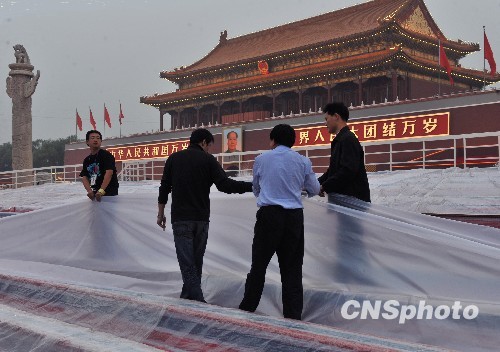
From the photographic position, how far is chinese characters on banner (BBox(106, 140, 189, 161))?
37.4m

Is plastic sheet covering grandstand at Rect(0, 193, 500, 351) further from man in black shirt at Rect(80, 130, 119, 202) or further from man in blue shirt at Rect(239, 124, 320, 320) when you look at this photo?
man in black shirt at Rect(80, 130, 119, 202)

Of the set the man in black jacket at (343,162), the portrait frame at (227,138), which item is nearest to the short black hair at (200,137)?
the man in black jacket at (343,162)

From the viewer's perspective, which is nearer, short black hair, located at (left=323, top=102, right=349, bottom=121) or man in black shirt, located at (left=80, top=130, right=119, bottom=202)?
short black hair, located at (left=323, top=102, right=349, bottom=121)

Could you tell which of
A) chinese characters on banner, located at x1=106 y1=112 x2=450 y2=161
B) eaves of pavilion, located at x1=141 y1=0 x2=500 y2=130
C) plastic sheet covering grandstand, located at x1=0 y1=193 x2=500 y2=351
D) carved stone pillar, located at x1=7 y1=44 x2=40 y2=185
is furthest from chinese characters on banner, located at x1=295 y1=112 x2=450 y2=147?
plastic sheet covering grandstand, located at x1=0 y1=193 x2=500 y2=351

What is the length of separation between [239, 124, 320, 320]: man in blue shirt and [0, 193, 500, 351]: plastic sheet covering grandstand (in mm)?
193

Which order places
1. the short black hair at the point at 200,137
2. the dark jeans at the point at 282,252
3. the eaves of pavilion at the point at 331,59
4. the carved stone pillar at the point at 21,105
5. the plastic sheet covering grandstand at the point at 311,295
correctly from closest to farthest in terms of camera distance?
the plastic sheet covering grandstand at the point at 311,295, the dark jeans at the point at 282,252, the short black hair at the point at 200,137, the carved stone pillar at the point at 21,105, the eaves of pavilion at the point at 331,59

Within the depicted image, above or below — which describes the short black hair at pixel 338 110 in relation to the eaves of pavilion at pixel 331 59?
below

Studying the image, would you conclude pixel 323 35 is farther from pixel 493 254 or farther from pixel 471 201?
pixel 493 254

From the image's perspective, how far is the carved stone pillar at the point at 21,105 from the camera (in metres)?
27.4

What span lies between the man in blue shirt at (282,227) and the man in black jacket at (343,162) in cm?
30

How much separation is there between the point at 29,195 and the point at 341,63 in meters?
17.6

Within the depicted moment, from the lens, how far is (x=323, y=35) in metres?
37.4

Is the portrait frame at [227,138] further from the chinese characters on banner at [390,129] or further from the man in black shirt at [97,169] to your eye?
the man in black shirt at [97,169]

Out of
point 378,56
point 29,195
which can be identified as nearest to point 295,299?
point 29,195
